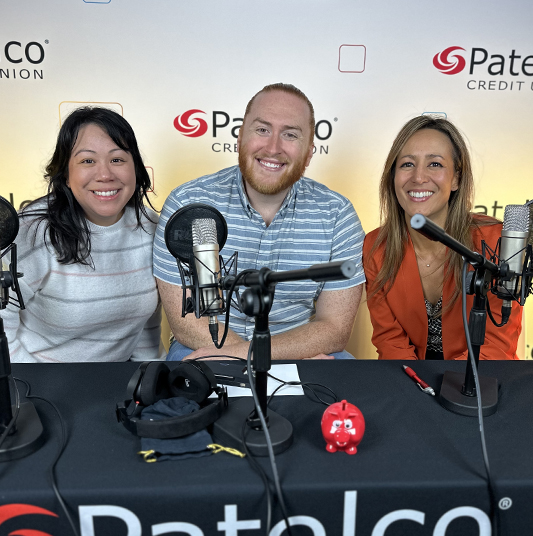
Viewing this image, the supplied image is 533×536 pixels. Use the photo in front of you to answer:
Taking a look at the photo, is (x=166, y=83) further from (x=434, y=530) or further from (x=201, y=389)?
(x=434, y=530)

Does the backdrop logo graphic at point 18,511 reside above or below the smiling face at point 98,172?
below

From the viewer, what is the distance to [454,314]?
1.98 meters

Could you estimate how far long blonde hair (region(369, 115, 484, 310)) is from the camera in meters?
2.04

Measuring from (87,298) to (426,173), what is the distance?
1.48 m

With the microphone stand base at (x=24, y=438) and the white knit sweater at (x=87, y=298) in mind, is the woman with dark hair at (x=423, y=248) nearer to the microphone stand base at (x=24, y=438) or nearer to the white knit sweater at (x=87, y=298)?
the white knit sweater at (x=87, y=298)

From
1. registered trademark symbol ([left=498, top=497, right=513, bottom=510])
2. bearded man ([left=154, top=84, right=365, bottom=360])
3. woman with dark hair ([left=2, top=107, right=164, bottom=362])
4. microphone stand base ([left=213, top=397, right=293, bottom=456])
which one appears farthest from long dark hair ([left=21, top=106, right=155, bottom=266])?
registered trademark symbol ([left=498, top=497, right=513, bottom=510])

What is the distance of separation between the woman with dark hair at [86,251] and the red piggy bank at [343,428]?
1.20 meters

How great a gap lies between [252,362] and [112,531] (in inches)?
15.2

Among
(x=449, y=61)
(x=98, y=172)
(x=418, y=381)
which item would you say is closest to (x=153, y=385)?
(x=418, y=381)

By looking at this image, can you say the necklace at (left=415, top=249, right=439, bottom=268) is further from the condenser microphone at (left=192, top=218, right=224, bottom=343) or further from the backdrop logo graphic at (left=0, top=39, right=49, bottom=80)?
the backdrop logo graphic at (left=0, top=39, right=49, bottom=80)

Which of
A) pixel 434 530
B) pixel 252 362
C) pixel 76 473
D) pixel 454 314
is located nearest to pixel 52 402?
pixel 76 473

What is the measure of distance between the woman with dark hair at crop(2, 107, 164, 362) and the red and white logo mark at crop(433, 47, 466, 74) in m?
1.97

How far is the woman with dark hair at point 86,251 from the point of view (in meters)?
1.78

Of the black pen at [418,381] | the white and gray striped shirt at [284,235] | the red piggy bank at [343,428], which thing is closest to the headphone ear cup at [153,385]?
the red piggy bank at [343,428]
